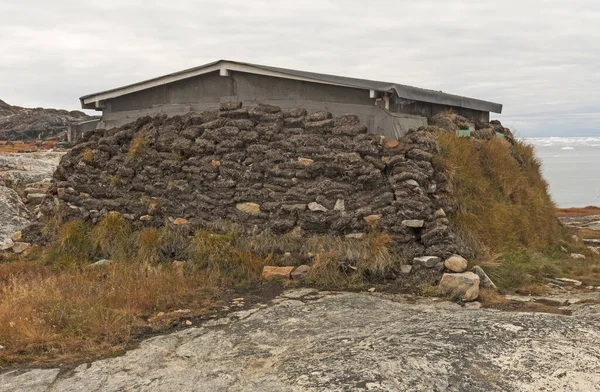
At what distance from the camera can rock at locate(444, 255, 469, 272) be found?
750 centimetres

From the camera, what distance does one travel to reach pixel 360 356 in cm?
468

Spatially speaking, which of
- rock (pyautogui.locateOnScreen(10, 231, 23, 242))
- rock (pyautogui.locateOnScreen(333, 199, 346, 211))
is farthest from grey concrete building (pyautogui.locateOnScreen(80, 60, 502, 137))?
rock (pyautogui.locateOnScreen(10, 231, 23, 242))

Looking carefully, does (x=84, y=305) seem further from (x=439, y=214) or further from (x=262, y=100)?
(x=439, y=214)

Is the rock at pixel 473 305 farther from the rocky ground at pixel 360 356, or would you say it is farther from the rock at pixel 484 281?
the rock at pixel 484 281

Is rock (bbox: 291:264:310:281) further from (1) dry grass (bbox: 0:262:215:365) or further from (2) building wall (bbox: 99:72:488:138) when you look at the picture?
(2) building wall (bbox: 99:72:488:138)

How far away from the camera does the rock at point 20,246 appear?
10.5m

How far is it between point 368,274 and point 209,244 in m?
2.72

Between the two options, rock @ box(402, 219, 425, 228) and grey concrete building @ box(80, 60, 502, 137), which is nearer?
rock @ box(402, 219, 425, 228)

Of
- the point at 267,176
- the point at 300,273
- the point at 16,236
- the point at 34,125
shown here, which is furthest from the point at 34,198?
the point at 34,125

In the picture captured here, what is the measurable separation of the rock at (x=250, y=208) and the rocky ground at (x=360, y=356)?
2.72 metres

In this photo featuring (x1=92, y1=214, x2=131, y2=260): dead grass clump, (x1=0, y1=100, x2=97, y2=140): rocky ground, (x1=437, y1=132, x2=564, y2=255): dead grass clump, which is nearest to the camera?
(x1=437, y1=132, x2=564, y2=255): dead grass clump

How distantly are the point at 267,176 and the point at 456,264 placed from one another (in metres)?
3.43

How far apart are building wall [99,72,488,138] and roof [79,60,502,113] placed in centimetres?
22

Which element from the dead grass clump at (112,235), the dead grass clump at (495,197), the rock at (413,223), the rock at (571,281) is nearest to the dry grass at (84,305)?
the dead grass clump at (112,235)
